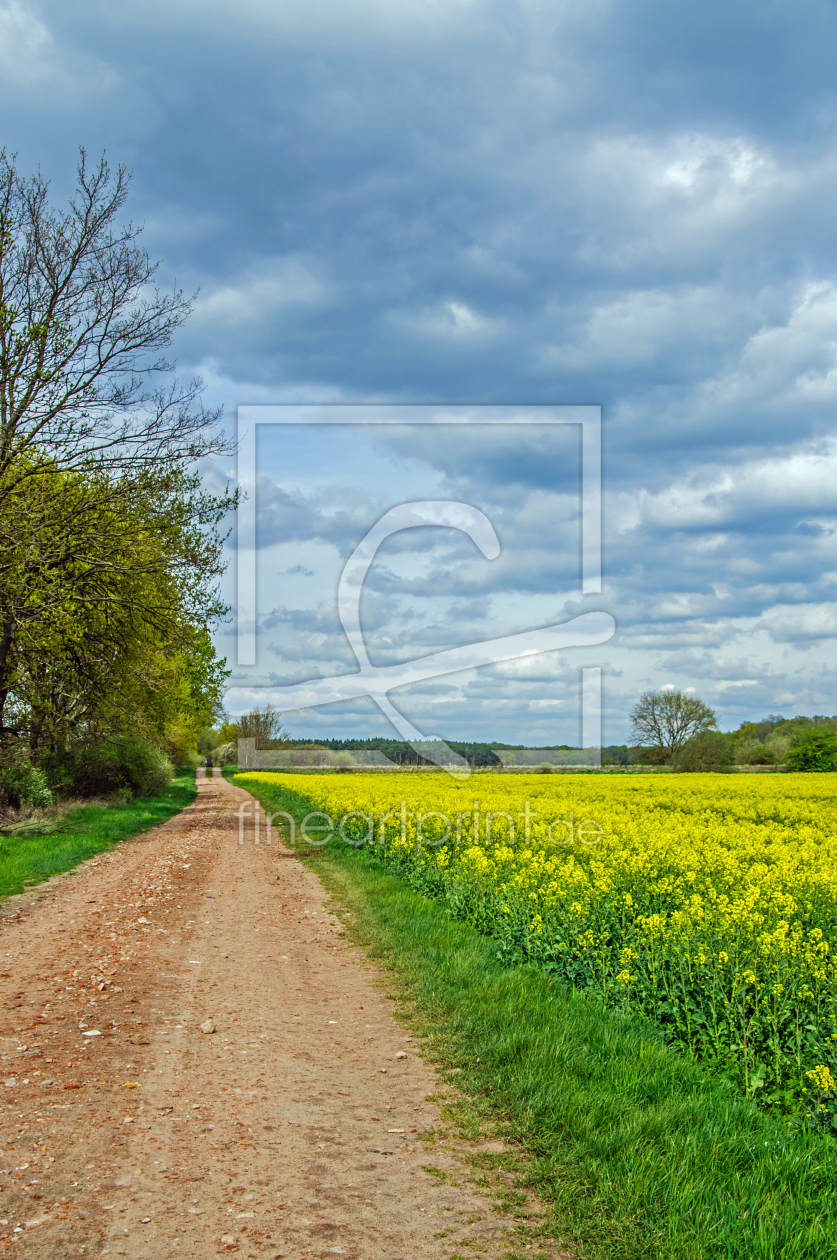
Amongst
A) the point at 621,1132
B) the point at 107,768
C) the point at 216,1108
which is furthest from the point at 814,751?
the point at 216,1108

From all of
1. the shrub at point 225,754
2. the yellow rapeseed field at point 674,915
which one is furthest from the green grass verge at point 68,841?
the shrub at point 225,754

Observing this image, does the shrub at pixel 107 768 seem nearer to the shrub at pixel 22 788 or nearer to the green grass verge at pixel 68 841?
the green grass verge at pixel 68 841

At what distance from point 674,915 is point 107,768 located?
29.1 meters

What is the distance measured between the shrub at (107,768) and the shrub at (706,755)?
47.9 metres

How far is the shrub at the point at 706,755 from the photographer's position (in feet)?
222

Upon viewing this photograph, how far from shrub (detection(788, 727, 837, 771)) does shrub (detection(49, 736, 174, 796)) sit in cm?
4913

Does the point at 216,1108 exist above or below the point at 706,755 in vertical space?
above

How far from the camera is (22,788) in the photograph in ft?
69.4

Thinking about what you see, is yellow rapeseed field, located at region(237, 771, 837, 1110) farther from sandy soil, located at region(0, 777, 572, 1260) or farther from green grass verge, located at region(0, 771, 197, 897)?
green grass verge, located at region(0, 771, 197, 897)

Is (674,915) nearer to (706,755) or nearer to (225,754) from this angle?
(706,755)

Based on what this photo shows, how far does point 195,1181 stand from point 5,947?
6080 millimetres

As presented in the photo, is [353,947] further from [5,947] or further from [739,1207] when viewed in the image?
[739,1207]

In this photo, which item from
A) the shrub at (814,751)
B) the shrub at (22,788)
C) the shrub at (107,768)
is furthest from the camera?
the shrub at (814,751)

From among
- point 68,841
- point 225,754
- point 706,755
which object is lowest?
point 225,754
